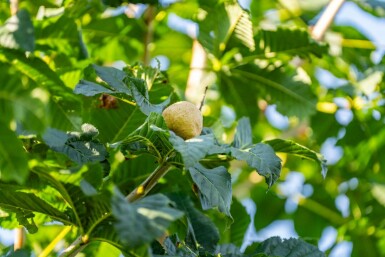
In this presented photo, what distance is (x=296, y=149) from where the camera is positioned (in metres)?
1.17

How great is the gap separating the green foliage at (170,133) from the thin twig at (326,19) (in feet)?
0.23

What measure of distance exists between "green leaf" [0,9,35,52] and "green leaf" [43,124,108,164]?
5.5 inches

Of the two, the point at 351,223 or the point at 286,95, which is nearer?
the point at 286,95

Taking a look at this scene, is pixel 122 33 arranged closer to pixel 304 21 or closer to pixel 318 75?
pixel 304 21

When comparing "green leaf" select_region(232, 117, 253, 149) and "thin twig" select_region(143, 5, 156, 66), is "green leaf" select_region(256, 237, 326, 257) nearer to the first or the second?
"green leaf" select_region(232, 117, 253, 149)

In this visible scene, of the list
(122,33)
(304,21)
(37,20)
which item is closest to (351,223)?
(304,21)

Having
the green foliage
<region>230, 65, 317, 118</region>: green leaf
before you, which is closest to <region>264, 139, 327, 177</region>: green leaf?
the green foliage

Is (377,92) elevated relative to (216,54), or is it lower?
lower

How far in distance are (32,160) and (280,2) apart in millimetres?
1392

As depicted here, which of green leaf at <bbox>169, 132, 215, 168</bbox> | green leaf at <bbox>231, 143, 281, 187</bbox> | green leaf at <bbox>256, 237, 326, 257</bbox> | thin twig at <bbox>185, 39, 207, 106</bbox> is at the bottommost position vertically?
thin twig at <bbox>185, 39, 207, 106</bbox>

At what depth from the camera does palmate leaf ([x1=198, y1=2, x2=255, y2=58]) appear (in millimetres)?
1575

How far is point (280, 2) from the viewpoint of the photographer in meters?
2.11

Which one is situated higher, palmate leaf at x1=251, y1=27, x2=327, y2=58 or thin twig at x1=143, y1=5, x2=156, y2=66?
palmate leaf at x1=251, y1=27, x2=327, y2=58


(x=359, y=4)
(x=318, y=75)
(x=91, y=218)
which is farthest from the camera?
(x=318, y=75)
